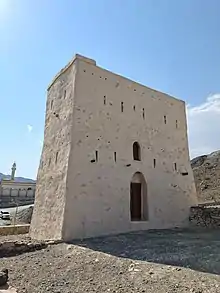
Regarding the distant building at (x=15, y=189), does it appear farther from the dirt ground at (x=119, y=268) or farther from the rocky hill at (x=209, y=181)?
the dirt ground at (x=119, y=268)

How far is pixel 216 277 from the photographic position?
4.61 metres

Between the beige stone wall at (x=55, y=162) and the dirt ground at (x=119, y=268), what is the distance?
182 cm

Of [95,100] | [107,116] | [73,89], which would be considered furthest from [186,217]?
[73,89]

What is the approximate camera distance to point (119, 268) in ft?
18.0

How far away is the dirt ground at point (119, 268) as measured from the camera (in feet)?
14.9

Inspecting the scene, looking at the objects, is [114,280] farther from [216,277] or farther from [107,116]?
[107,116]

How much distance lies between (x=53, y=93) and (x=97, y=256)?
825 centimetres

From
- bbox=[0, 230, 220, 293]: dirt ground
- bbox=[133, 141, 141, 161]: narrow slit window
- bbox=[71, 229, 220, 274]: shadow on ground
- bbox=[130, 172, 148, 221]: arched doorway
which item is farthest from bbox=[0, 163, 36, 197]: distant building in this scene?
bbox=[0, 230, 220, 293]: dirt ground

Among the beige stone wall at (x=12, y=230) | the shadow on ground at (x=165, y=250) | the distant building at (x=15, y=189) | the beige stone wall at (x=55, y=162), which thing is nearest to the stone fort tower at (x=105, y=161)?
the beige stone wall at (x=55, y=162)

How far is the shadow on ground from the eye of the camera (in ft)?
18.6

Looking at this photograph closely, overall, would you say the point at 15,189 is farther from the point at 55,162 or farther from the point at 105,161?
the point at 105,161

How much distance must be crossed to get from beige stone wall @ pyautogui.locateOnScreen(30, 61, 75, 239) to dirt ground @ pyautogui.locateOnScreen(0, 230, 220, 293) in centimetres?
182

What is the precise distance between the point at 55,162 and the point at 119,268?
589cm

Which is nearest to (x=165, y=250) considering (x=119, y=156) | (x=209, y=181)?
(x=119, y=156)
